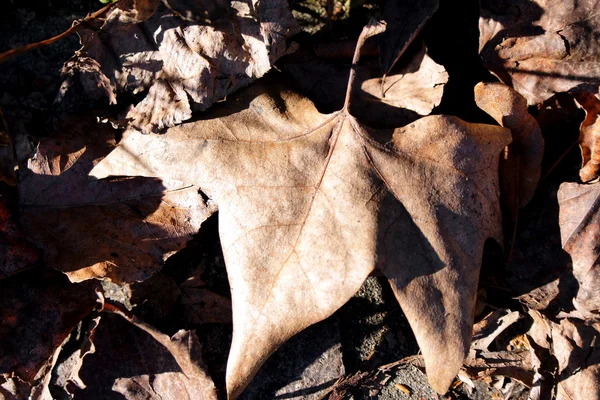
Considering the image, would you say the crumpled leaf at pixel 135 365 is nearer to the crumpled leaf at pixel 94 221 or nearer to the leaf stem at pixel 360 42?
the crumpled leaf at pixel 94 221

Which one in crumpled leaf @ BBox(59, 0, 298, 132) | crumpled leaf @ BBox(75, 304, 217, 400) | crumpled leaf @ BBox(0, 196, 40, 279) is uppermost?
crumpled leaf @ BBox(59, 0, 298, 132)

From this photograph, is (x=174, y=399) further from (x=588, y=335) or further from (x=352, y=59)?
(x=588, y=335)

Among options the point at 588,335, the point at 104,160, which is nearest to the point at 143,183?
the point at 104,160

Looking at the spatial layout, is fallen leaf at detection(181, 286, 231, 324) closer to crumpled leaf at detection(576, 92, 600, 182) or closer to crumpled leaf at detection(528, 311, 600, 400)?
crumpled leaf at detection(528, 311, 600, 400)

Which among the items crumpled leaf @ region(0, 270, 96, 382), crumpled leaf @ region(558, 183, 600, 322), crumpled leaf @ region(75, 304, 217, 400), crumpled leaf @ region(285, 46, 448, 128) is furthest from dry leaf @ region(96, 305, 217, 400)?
crumpled leaf @ region(558, 183, 600, 322)

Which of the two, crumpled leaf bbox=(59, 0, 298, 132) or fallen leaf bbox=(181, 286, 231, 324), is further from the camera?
fallen leaf bbox=(181, 286, 231, 324)

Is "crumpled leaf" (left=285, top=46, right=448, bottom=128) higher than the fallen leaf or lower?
higher

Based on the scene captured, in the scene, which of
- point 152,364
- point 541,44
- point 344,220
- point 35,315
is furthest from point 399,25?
point 35,315
